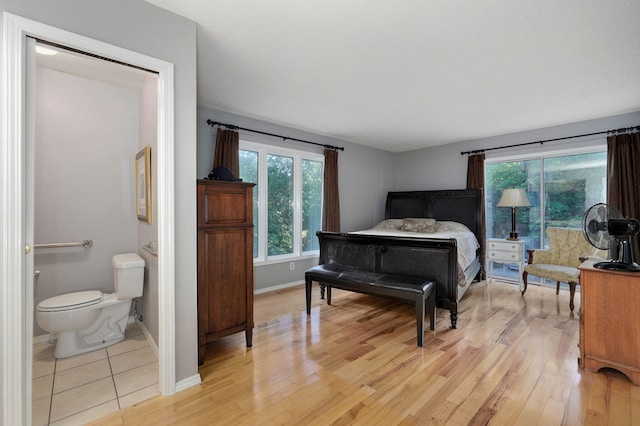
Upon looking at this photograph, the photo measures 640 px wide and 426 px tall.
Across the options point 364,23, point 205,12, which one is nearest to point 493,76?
point 364,23

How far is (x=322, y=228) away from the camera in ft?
16.3

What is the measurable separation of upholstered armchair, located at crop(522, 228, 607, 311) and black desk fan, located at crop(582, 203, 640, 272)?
1534 millimetres

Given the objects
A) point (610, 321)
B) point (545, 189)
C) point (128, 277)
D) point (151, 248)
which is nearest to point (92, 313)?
point (128, 277)

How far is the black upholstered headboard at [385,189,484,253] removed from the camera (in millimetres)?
4938

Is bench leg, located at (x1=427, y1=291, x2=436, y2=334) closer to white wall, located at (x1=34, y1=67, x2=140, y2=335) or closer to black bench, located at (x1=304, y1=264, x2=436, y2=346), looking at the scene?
black bench, located at (x1=304, y1=264, x2=436, y2=346)

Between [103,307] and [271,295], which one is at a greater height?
[103,307]

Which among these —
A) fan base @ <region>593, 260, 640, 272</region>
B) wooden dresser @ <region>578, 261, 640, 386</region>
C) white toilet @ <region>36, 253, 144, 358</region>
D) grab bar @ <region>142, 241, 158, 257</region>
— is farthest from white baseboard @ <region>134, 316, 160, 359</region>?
fan base @ <region>593, 260, 640, 272</region>

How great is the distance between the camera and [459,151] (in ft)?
17.8

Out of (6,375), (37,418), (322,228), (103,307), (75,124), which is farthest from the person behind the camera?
(322,228)

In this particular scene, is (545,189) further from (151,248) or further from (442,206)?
(151,248)

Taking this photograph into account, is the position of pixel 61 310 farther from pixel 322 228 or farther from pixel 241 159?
pixel 322 228

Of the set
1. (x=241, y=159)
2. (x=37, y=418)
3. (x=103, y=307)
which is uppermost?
(x=241, y=159)

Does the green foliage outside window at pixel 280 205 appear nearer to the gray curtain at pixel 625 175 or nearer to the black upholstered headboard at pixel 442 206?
the black upholstered headboard at pixel 442 206

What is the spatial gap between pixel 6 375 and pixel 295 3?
8.21 ft
